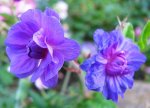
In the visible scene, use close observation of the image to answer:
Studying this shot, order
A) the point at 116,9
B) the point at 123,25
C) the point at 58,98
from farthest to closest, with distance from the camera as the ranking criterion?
the point at 116,9
the point at 58,98
the point at 123,25

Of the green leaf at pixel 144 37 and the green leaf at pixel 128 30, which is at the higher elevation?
the green leaf at pixel 128 30

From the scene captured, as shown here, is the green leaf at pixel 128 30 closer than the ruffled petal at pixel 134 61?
No

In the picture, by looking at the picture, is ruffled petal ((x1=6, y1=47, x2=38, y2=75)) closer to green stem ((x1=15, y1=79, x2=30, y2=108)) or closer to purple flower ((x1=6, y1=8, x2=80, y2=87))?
purple flower ((x1=6, y1=8, x2=80, y2=87))

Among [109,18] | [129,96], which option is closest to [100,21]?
[109,18]

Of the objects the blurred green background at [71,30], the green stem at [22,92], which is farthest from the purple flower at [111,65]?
the green stem at [22,92]

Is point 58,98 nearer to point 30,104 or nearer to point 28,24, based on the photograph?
point 30,104

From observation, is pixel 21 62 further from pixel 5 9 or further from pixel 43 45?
pixel 5 9

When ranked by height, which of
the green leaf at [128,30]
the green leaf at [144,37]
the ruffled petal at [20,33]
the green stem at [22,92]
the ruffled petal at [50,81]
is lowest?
the green stem at [22,92]

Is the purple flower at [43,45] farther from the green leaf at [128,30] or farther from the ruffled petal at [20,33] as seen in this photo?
the green leaf at [128,30]
